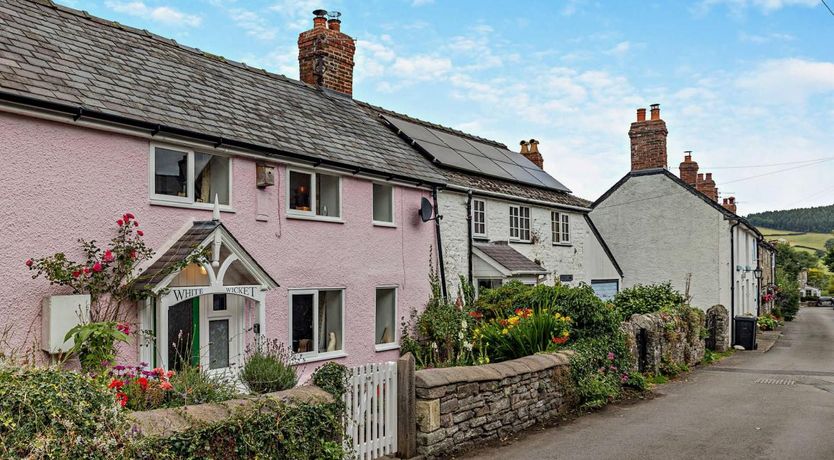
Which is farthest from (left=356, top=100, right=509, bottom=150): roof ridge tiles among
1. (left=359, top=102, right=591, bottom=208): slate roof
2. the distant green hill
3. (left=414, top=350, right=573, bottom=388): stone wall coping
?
the distant green hill

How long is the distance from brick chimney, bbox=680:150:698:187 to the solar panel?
32.8 ft

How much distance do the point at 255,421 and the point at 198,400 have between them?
908 millimetres

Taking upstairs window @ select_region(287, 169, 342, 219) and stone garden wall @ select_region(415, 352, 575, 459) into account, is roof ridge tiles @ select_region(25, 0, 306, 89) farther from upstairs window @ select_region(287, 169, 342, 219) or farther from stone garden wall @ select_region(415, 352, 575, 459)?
stone garden wall @ select_region(415, 352, 575, 459)

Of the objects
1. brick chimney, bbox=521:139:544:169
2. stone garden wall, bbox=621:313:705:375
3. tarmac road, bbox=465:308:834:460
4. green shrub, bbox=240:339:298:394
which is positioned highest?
brick chimney, bbox=521:139:544:169

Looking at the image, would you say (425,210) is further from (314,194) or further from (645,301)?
(645,301)

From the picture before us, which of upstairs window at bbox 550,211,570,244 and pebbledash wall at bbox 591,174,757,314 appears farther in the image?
pebbledash wall at bbox 591,174,757,314

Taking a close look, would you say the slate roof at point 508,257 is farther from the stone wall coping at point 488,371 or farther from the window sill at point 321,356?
the stone wall coping at point 488,371

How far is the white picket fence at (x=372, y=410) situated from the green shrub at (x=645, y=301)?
11.1 m

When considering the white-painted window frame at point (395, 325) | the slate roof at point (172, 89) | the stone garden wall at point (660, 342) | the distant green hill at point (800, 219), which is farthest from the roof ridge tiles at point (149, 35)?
the distant green hill at point (800, 219)

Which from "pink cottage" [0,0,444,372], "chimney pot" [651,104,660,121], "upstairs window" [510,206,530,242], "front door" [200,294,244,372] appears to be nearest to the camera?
"pink cottage" [0,0,444,372]

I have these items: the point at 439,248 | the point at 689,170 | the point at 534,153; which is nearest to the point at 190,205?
the point at 439,248

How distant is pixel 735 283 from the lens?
27.3 meters

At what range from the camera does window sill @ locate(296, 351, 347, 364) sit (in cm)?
1266

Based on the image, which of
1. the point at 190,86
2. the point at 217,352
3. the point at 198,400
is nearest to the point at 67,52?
the point at 190,86
